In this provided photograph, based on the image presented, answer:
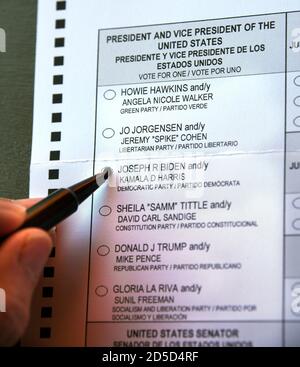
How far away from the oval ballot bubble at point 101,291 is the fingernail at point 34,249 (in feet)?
0.27

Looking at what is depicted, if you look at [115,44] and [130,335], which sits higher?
[115,44]

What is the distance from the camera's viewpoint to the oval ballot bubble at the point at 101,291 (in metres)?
0.50

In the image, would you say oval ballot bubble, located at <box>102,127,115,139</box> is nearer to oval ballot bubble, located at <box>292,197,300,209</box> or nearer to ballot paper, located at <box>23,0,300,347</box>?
ballot paper, located at <box>23,0,300,347</box>

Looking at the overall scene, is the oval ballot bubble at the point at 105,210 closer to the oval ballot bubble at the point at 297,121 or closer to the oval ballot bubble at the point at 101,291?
the oval ballot bubble at the point at 101,291

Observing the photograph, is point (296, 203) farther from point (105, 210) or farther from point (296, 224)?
point (105, 210)

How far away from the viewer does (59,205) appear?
46cm

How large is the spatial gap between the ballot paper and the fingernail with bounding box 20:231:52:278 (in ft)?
0.27

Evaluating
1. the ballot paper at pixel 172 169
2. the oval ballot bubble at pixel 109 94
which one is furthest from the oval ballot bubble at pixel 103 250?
the oval ballot bubble at pixel 109 94

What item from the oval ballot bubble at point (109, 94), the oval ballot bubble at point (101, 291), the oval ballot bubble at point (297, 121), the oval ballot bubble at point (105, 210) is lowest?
the oval ballot bubble at point (101, 291)

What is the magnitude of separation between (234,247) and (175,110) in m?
0.13

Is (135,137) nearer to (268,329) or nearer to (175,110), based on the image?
(175,110)

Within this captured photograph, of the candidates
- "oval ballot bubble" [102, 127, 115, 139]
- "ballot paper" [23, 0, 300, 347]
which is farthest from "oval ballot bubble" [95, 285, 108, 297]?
"oval ballot bubble" [102, 127, 115, 139]

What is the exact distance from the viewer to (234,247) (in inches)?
19.1

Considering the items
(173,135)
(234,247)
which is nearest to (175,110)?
(173,135)
